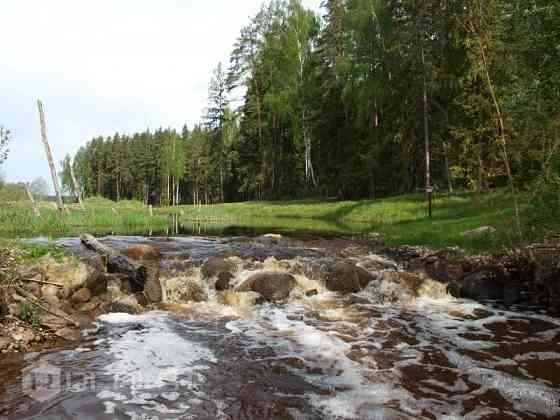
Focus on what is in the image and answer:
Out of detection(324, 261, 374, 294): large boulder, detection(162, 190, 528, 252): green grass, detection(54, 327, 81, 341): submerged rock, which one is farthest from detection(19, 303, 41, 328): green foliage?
detection(162, 190, 528, 252): green grass

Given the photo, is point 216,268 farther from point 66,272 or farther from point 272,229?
point 272,229

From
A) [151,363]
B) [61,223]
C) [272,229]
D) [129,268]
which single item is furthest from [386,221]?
[151,363]

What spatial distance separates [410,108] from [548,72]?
72.5 feet

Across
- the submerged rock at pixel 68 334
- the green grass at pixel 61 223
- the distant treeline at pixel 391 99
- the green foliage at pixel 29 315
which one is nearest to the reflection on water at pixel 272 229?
the green grass at pixel 61 223

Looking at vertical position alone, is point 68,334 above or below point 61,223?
below

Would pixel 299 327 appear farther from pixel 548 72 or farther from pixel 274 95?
pixel 274 95

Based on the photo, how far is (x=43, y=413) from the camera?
4.70 meters

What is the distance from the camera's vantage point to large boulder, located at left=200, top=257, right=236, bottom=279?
12438 millimetres

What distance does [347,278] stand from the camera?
12.2m

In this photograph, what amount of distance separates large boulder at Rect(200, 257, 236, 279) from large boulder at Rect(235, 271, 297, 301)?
1225 millimetres

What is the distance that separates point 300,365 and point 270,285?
181 inches

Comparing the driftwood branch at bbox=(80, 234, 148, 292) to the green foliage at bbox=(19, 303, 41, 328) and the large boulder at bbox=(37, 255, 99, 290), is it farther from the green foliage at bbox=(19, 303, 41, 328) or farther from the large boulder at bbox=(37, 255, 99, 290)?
the green foliage at bbox=(19, 303, 41, 328)

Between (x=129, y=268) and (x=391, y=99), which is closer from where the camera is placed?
(x=129, y=268)

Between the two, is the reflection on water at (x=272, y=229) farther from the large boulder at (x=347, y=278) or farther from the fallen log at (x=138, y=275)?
the fallen log at (x=138, y=275)
